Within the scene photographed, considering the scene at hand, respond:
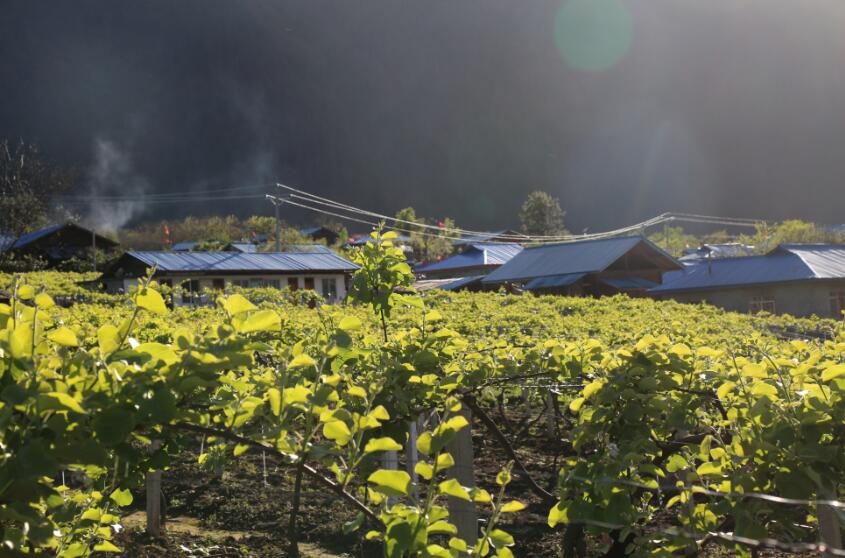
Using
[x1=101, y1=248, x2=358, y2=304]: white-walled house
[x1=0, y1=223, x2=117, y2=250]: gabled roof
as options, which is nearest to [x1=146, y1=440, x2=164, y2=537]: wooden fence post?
[x1=101, y1=248, x2=358, y2=304]: white-walled house

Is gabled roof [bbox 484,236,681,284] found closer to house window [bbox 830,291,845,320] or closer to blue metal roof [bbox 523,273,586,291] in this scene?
blue metal roof [bbox 523,273,586,291]

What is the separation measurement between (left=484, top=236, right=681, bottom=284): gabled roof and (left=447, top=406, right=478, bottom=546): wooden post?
3518cm

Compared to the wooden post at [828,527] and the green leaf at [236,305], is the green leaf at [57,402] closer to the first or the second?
the green leaf at [236,305]

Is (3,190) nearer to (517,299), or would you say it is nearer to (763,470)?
(517,299)

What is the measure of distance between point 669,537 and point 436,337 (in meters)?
1.22

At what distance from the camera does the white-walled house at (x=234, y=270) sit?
34625 millimetres

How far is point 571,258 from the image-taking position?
135 feet

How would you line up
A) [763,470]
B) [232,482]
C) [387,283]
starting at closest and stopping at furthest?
1. [763,470]
2. [387,283]
3. [232,482]

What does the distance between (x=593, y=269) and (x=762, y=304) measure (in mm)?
7714

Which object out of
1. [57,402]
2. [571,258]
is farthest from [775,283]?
[57,402]

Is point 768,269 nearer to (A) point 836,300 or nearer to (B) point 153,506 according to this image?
(A) point 836,300

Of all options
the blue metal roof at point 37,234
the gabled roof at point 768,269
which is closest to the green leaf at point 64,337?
the gabled roof at point 768,269

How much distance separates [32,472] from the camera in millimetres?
1371

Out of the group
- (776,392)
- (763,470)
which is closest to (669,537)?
(763,470)
